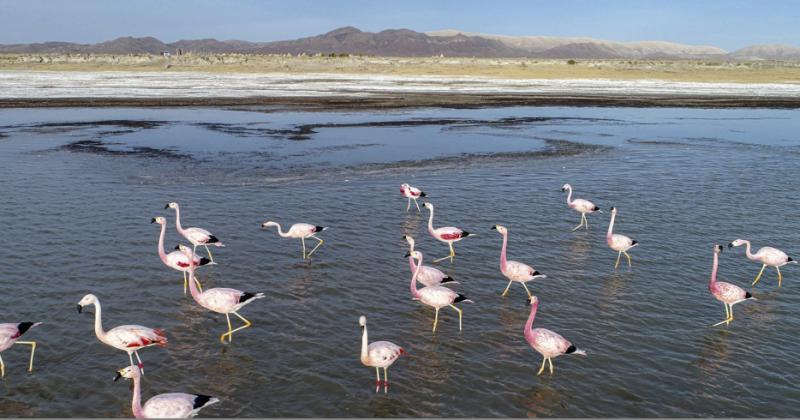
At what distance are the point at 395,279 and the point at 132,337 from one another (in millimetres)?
5390

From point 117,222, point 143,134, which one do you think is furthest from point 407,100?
point 117,222

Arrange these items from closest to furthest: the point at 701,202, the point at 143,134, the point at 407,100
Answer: the point at 701,202, the point at 143,134, the point at 407,100

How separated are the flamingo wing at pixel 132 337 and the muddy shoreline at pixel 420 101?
35328 mm

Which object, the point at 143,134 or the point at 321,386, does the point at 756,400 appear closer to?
Answer: the point at 321,386

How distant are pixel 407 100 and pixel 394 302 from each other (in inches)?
1565

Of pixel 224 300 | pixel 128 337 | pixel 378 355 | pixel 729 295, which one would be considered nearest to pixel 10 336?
pixel 128 337

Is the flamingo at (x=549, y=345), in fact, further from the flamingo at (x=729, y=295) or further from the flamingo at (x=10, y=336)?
the flamingo at (x=10, y=336)

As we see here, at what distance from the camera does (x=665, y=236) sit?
50.9ft

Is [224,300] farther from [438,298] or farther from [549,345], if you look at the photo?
[549,345]

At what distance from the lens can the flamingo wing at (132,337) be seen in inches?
350

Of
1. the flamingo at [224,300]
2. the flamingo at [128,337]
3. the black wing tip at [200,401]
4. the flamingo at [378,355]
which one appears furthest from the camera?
the flamingo at [224,300]

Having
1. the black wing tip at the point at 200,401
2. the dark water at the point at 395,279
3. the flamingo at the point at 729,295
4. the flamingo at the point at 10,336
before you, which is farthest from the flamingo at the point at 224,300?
the flamingo at the point at 729,295

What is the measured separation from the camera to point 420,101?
49531 millimetres

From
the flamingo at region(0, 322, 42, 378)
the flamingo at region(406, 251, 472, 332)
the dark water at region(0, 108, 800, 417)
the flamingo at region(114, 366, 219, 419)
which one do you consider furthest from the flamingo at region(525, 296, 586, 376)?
the flamingo at region(0, 322, 42, 378)
